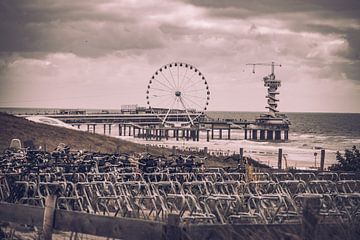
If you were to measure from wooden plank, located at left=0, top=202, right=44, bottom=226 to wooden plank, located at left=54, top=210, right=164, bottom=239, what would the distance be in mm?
371

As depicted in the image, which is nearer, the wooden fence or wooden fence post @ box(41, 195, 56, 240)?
the wooden fence

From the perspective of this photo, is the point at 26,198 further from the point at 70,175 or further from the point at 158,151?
the point at 158,151

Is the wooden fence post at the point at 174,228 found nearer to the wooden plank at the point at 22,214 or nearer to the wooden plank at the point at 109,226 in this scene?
the wooden plank at the point at 109,226

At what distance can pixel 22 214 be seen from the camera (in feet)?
26.1

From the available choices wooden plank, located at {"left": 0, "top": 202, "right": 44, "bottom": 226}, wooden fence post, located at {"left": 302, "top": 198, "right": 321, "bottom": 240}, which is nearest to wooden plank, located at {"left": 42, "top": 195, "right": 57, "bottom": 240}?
wooden plank, located at {"left": 0, "top": 202, "right": 44, "bottom": 226}

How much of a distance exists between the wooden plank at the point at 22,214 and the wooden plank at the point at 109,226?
1.22 feet

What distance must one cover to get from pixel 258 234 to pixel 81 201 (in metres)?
5.33

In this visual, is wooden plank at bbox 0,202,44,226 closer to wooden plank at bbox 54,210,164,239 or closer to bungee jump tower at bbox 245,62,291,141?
wooden plank at bbox 54,210,164,239

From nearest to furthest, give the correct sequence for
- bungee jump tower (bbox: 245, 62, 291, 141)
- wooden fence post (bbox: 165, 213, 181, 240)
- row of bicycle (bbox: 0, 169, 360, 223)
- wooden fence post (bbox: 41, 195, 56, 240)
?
wooden fence post (bbox: 165, 213, 181, 240) → wooden fence post (bbox: 41, 195, 56, 240) → row of bicycle (bbox: 0, 169, 360, 223) → bungee jump tower (bbox: 245, 62, 291, 141)

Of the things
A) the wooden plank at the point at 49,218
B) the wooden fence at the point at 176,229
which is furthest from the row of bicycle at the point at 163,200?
the wooden plank at the point at 49,218

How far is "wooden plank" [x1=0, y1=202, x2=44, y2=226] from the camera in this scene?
25.6 ft

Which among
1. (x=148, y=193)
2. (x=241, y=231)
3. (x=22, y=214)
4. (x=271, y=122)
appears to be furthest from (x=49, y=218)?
(x=271, y=122)

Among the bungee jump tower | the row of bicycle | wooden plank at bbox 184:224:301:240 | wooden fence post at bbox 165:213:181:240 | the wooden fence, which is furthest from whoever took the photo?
the bungee jump tower

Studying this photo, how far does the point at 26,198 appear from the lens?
11211 millimetres
